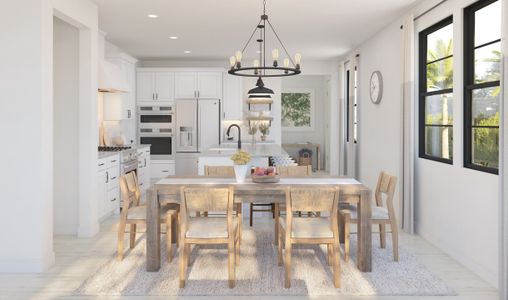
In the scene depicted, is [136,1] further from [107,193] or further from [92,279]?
[92,279]

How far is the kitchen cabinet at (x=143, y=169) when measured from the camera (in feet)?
28.1

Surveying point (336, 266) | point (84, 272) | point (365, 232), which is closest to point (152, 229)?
point (84, 272)

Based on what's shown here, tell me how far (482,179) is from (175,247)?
10.1 ft

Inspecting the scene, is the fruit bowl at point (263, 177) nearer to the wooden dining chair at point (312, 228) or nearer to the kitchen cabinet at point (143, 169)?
the wooden dining chair at point (312, 228)

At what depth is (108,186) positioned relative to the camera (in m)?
6.91

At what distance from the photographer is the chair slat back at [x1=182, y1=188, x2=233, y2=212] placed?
161 inches

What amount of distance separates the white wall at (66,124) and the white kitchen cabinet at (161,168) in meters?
4.18

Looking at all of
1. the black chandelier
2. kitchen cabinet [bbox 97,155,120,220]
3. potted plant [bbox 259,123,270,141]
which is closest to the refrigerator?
potted plant [bbox 259,123,270,141]

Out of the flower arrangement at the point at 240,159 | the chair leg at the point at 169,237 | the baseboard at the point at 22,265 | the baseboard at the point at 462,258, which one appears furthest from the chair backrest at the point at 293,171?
the baseboard at the point at 22,265

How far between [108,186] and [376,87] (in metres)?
4.27

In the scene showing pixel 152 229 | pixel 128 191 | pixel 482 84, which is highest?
pixel 482 84

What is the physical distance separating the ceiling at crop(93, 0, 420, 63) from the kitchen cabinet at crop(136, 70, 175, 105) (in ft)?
2.62

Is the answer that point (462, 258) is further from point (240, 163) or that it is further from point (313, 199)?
point (240, 163)

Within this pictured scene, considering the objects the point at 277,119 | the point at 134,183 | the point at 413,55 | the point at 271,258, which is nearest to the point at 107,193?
the point at 134,183
